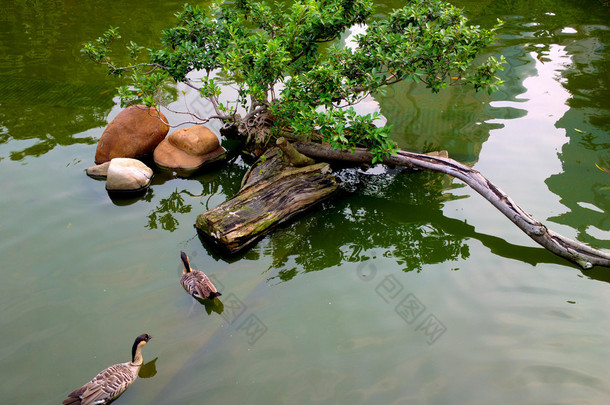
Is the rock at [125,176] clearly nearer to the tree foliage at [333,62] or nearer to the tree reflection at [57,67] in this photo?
the tree foliage at [333,62]

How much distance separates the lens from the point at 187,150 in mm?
7305

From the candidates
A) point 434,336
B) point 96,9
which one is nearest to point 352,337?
point 434,336

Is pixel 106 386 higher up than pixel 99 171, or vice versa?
pixel 99 171

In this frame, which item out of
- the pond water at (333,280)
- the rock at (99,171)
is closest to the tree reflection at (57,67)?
the pond water at (333,280)

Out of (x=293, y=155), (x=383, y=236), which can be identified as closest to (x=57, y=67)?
(x=293, y=155)

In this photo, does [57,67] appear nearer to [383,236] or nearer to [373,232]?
[373,232]

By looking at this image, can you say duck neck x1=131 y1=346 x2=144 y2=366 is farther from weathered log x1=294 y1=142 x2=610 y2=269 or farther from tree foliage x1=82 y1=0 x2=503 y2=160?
weathered log x1=294 y1=142 x2=610 y2=269

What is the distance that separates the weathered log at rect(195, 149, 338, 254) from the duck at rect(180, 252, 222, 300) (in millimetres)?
542

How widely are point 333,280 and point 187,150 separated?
3.31m

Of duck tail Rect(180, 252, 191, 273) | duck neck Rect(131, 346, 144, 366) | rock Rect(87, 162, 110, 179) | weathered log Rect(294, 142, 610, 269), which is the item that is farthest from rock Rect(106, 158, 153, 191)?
duck neck Rect(131, 346, 144, 366)

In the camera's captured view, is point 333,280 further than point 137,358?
Yes

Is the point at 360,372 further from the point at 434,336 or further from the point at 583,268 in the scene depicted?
the point at 583,268

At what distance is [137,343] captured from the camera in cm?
435

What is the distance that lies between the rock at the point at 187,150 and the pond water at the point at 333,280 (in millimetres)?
301
